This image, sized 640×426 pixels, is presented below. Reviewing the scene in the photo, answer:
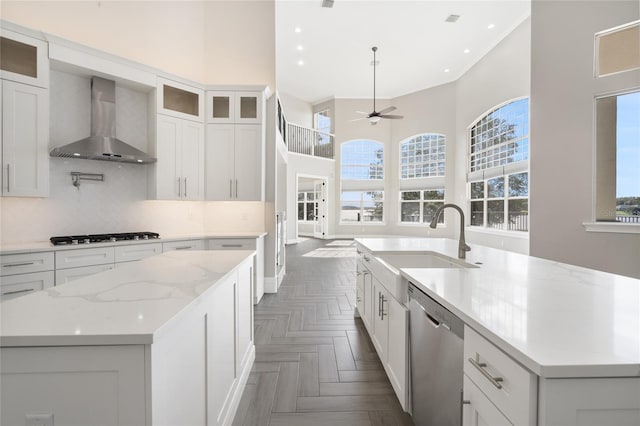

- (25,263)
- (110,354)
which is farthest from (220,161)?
(110,354)

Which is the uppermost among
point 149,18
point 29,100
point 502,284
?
point 149,18

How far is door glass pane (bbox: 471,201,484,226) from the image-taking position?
8.03 m

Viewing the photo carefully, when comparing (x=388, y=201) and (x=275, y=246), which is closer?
(x=275, y=246)

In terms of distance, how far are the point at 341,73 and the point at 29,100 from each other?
27.3 feet

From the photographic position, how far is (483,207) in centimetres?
796

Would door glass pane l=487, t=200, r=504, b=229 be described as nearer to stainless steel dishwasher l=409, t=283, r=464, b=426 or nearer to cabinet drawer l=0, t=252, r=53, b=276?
stainless steel dishwasher l=409, t=283, r=464, b=426

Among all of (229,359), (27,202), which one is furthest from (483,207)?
(27,202)

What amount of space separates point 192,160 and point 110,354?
11.9 feet

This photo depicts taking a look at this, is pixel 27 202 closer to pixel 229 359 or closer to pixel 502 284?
pixel 229 359

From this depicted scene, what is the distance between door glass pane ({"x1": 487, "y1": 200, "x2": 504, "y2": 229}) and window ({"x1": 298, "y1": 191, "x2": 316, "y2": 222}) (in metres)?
6.82

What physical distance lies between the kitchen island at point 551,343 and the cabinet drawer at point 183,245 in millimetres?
3193

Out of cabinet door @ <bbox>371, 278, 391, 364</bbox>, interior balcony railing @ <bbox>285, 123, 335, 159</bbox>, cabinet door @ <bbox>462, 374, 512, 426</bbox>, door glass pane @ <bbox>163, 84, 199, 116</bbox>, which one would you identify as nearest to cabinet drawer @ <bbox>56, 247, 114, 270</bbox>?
door glass pane @ <bbox>163, 84, 199, 116</bbox>

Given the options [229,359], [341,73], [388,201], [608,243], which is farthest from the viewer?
[388,201]

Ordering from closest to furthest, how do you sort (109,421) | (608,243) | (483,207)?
(109,421)
(608,243)
(483,207)
